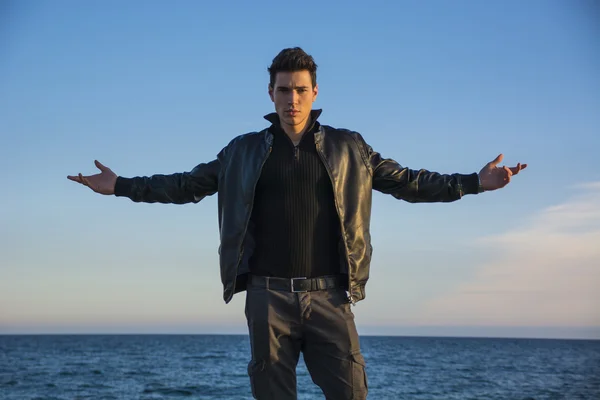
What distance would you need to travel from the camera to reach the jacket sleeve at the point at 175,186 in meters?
5.09

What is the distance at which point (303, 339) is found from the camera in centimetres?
489

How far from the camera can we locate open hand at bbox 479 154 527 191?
16.3ft

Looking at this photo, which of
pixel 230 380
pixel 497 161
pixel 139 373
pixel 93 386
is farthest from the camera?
pixel 139 373

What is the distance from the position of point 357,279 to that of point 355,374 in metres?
0.62

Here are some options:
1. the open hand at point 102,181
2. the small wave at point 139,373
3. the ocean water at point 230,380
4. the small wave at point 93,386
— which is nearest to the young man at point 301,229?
the open hand at point 102,181

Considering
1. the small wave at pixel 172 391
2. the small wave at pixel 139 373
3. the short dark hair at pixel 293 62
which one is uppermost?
the short dark hair at pixel 293 62

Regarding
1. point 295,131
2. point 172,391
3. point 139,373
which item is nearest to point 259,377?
point 295,131

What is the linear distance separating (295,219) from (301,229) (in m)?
0.08

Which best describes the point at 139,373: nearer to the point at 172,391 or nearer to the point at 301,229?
the point at 172,391

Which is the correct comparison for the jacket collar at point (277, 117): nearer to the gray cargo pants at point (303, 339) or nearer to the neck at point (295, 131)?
the neck at point (295, 131)

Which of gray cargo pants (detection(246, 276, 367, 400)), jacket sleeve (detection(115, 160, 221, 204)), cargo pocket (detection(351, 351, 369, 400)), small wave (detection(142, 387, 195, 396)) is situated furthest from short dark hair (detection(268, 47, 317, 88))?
small wave (detection(142, 387, 195, 396))

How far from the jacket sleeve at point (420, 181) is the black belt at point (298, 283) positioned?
0.77 meters

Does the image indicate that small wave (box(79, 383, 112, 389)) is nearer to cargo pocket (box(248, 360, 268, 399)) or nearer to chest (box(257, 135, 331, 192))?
cargo pocket (box(248, 360, 268, 399))

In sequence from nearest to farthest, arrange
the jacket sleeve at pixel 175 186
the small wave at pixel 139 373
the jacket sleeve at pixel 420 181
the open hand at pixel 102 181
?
the jacket sleeve at pixel 420 181 < the jacket sleeve at pixel 175 186 < the open hand at pixel 102 181 < the small wave at pixel 139 373
